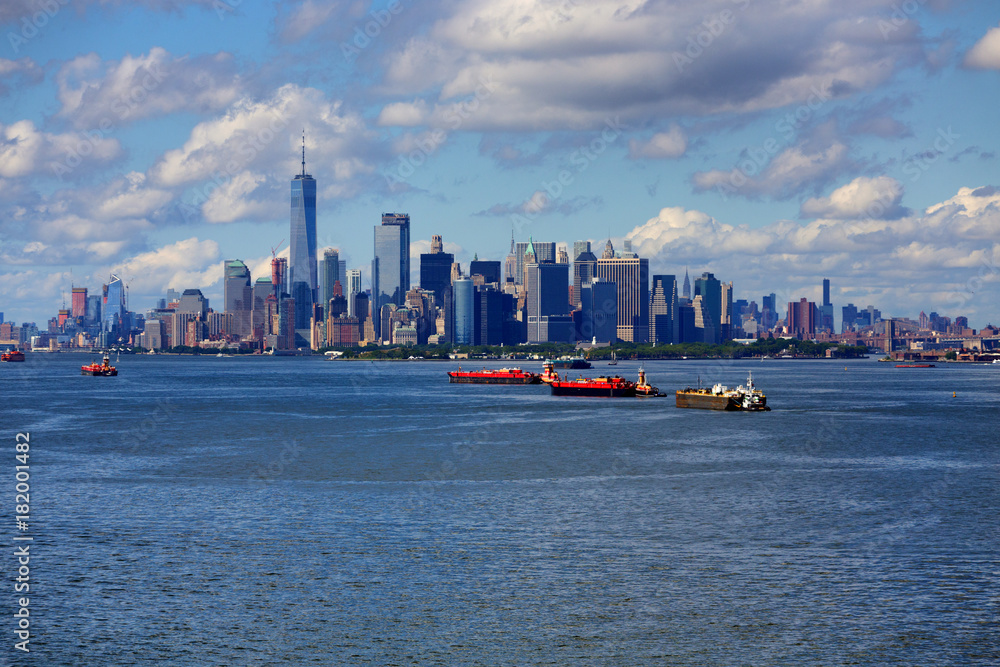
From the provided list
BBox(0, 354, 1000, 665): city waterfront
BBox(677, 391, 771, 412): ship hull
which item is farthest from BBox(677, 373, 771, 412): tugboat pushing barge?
BBox(0, 354, 1000, 665): city waterfront

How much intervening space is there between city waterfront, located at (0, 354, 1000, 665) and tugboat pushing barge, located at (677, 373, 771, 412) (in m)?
55.4

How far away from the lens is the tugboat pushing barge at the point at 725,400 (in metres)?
168

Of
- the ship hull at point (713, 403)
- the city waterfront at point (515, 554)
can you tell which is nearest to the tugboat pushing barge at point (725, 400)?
the ship hull at point (713, 403)

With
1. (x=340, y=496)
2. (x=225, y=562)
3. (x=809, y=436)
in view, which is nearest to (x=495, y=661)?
(x=225, y=562)

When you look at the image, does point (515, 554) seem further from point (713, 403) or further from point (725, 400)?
point (713, 403)

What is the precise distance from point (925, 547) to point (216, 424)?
108 m

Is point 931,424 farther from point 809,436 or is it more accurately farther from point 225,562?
point 225,562

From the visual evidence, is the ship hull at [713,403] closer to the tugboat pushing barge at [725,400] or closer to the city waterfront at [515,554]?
the tugboat pushing barge at [725,400]

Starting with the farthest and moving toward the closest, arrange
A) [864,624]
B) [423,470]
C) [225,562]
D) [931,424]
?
[931,424] < [423,470] < [225,562] < [864,624]

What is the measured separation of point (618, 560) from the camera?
5406cm

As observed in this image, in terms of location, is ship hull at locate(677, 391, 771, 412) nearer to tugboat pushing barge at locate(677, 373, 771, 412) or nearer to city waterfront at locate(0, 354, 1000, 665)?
tugboat pushing barge at locate(677, 373, 771, 412)

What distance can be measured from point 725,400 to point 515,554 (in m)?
122

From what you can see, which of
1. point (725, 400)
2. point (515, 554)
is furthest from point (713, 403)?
point (515, 554)

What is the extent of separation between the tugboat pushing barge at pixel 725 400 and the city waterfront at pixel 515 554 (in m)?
55.4
